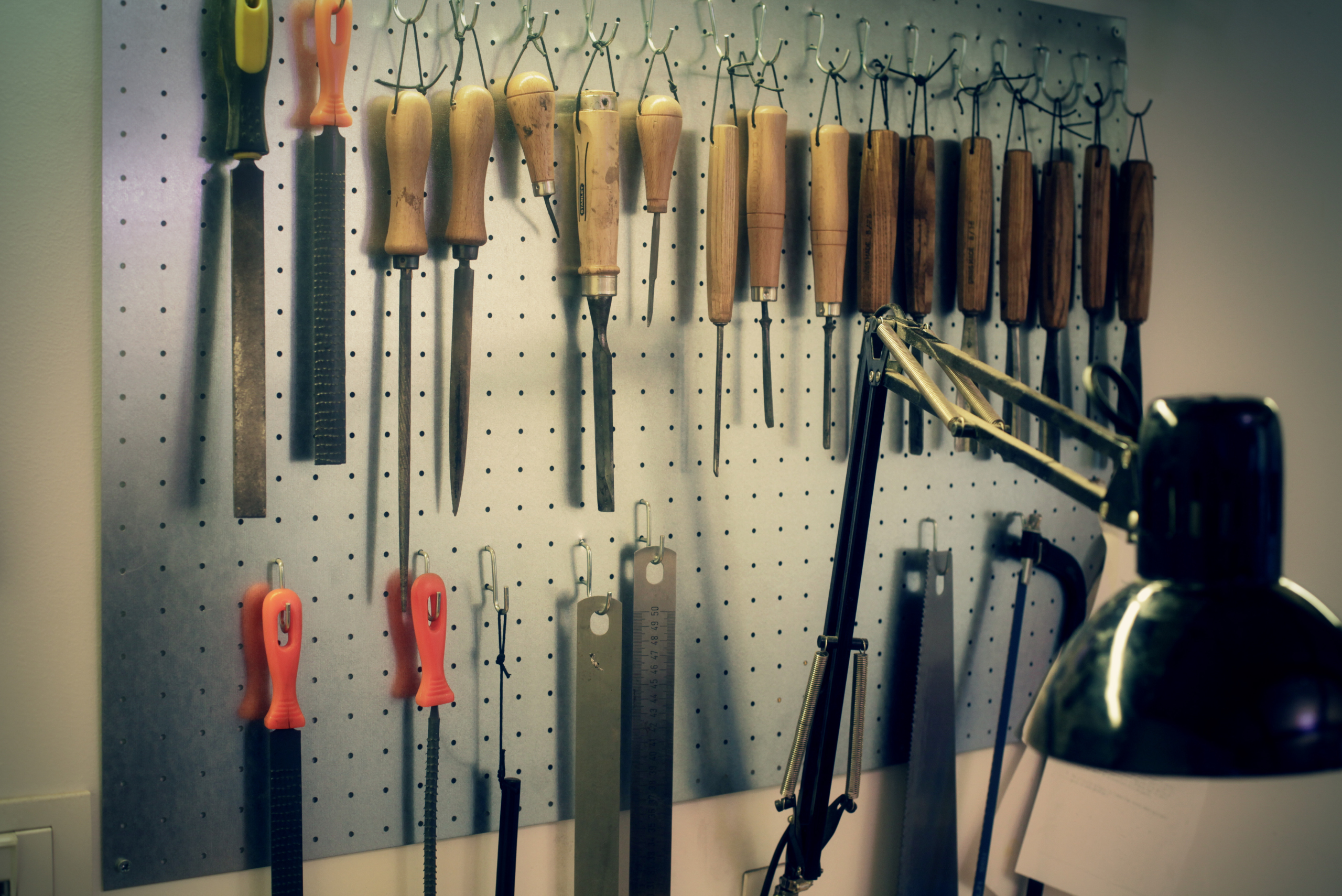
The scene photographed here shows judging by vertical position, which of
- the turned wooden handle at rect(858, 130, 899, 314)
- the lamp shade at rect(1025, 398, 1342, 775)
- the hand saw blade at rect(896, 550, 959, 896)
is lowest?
the hand saw blade at rect(896, 550, 959, 896)

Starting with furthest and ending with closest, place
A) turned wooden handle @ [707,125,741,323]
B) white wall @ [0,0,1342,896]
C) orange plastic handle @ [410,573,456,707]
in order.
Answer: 1. turned wooden handle @ [707,125,741,323]
2. orange plastic handle @ [410,573,456,707]
3. white wall @ [0,0,1342,896]

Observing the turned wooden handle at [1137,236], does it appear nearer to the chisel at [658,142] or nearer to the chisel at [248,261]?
the chisel at [658,142]

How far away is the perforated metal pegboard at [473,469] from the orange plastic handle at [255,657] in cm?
1

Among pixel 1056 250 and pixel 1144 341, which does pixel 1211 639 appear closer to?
pixel 1056 250

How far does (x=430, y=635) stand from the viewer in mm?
1063

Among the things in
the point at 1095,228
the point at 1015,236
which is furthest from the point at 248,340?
the point at 1095,228

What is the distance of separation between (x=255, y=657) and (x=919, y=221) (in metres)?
0.95

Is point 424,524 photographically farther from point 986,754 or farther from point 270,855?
point 986,754

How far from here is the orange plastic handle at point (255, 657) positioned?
40.1 inches

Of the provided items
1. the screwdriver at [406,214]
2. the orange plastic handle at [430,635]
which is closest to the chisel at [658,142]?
the screwdriver at [406,214]

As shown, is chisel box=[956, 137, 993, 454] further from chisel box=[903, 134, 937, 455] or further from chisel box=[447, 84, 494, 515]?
chisel box=[447, 84, 494, 515]

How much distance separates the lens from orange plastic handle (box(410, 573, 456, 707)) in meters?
1.06

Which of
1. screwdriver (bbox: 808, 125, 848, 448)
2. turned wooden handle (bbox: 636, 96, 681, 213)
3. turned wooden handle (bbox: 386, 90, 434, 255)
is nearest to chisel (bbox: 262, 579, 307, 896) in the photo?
turned wooden handle (bbox: 386, 90, 434, 255)

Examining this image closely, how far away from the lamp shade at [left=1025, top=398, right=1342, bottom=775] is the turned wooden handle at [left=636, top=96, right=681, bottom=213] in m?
0.75
